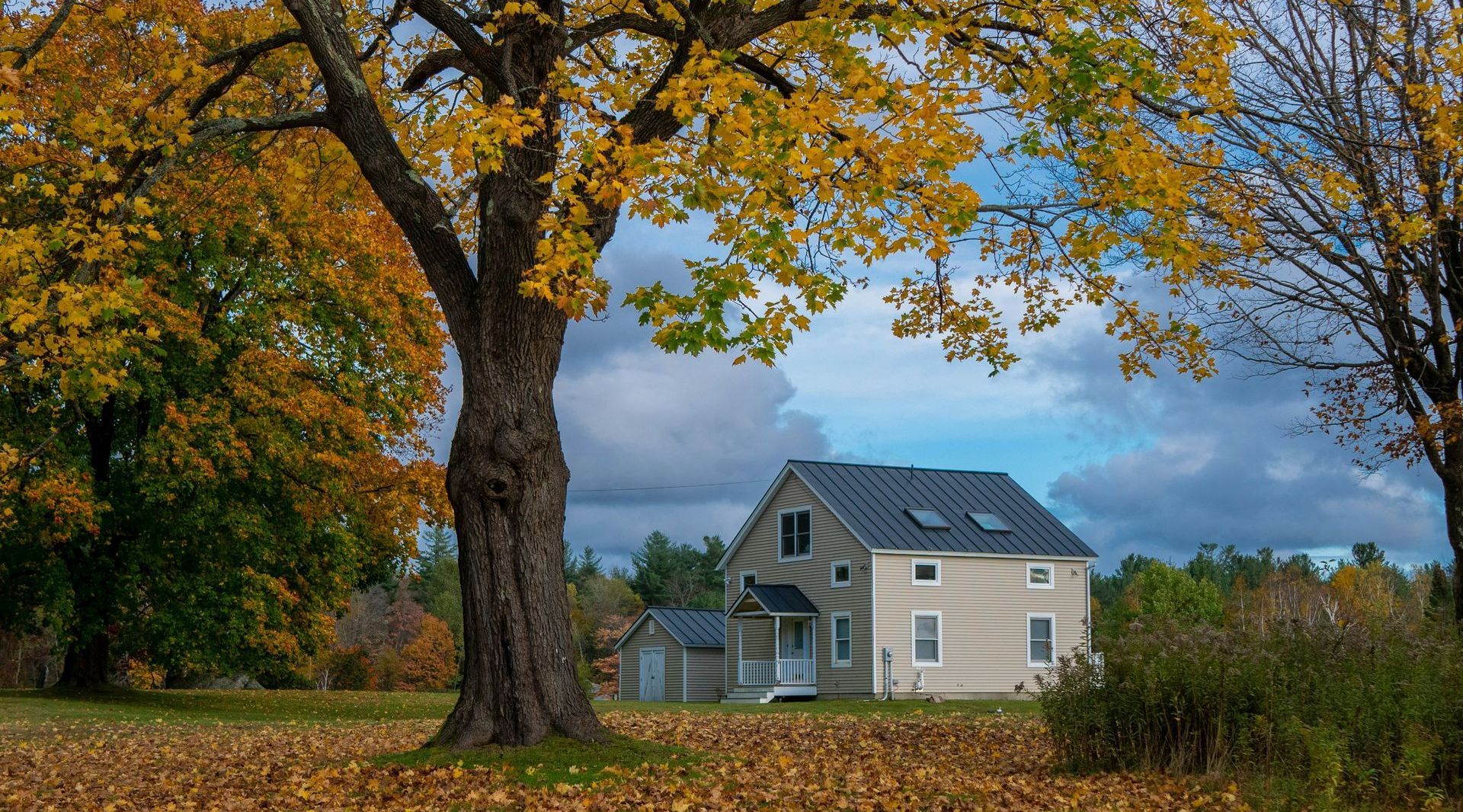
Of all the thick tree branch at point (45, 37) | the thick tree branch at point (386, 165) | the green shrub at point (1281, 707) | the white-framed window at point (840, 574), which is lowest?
the green shrub at point (1281, 707)

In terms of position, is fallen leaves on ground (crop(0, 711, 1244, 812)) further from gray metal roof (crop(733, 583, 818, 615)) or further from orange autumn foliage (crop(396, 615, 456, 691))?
orange autumn foliage (crop(396, 615, 456, 691))

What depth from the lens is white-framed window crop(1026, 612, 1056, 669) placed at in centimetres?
3369

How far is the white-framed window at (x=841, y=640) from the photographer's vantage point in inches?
1273

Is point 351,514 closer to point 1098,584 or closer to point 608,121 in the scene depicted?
point 608,121

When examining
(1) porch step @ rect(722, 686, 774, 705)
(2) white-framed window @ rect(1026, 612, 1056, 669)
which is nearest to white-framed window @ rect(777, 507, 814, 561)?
(1) porch step @ rect(722, 686, 774, 705)

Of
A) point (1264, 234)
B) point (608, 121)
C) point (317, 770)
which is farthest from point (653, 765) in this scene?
point (1264, 234)

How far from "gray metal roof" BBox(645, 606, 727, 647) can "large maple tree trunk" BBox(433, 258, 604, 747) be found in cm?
2814

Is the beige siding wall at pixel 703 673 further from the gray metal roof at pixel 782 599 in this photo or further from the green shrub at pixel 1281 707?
the green shrub at pixel 1281 707

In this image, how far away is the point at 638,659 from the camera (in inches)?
1626

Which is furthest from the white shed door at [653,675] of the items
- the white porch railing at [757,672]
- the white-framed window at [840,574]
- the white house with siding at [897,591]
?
the white-framed window at [840,574]

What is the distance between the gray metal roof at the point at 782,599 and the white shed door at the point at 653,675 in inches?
241

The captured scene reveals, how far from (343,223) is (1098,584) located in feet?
231

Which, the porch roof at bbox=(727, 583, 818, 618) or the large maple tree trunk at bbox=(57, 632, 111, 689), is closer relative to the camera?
the large maple tree trunk at bbox=(57, 632, 111, 689)

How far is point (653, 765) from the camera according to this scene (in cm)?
939
